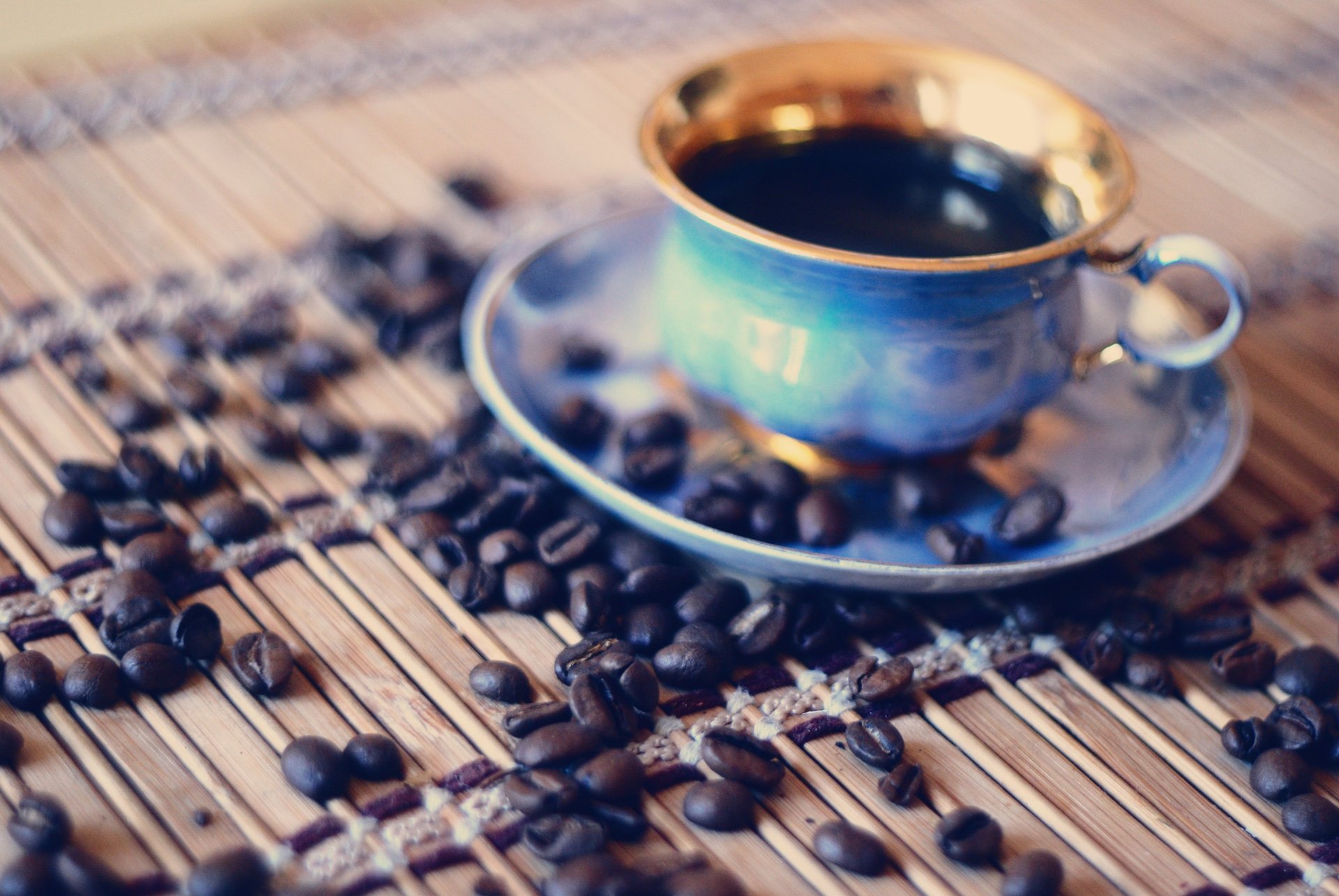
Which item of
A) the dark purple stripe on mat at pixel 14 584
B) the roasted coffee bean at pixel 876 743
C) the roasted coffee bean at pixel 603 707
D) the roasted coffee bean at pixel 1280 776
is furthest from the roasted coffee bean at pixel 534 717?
the roasted coffee bean at pixel 1280 776

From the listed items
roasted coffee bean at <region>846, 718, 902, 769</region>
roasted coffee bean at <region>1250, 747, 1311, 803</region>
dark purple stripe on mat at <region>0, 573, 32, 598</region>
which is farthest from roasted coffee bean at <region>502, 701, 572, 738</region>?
roasted coffee bean at <region>1250, 747, 1311, 803</region>

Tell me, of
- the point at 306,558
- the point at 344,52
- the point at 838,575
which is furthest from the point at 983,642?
the point at 344,52

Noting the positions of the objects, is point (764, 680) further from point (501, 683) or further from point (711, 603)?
point (501, 683)

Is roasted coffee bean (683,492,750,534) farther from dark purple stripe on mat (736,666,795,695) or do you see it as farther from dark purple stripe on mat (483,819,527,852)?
dark purple stripe on mat (483,819,527,852)

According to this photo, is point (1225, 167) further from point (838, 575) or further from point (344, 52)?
point (344, 52)

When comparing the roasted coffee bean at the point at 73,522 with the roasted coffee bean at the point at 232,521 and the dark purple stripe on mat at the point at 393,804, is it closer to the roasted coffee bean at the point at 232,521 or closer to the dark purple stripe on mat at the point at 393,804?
the roasted coffee bean at the point at 232,521

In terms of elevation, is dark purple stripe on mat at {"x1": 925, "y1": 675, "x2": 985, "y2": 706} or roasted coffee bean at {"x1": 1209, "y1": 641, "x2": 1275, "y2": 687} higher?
roasted coffee bean at {"x1": 1209, "y1": 641, "x2": 1275, "y2": 687}
